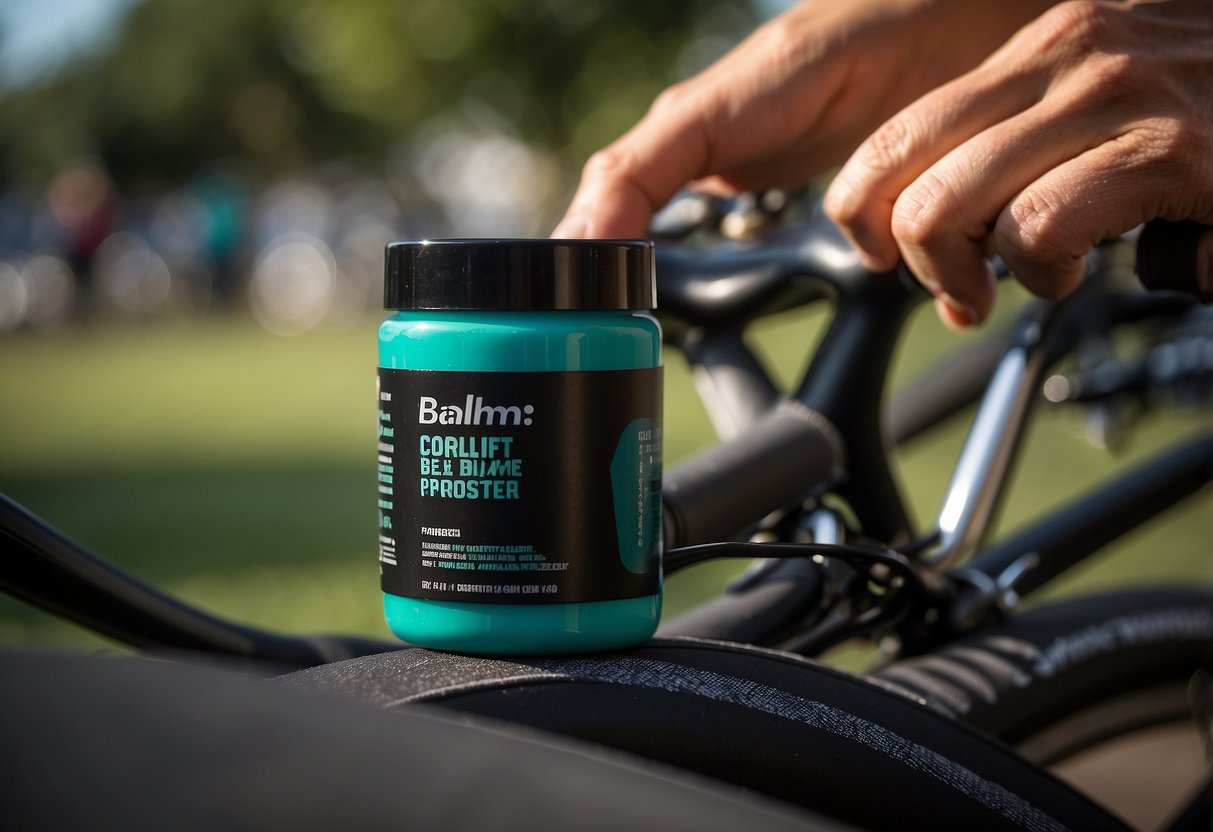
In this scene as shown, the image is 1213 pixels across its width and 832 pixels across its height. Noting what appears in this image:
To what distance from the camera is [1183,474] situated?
5.44 ft

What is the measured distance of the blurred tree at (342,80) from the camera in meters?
22.1

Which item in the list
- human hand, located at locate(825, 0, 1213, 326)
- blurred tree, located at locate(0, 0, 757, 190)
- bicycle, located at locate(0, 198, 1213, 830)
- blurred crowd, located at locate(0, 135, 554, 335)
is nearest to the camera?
bicycle, located at locate(0, 198, 1213, 830)

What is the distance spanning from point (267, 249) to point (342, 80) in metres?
8.74

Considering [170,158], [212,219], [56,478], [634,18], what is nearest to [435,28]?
[634,18]

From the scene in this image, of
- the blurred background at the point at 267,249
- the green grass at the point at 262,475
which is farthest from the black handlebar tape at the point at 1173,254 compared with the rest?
the blurred background at the point at 267,249

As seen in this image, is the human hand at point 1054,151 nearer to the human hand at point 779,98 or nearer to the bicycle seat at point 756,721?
the human hand at point 779,98

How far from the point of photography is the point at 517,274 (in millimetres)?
791

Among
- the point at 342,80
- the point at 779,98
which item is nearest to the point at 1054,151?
the point at 779,98

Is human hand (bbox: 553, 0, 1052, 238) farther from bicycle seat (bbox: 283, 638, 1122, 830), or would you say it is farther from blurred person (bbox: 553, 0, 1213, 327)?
bicycle seat (bbox: 283, 638, 1122, 830)

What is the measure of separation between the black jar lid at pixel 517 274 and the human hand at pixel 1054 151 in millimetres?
311

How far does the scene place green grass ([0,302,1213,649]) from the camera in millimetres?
4371

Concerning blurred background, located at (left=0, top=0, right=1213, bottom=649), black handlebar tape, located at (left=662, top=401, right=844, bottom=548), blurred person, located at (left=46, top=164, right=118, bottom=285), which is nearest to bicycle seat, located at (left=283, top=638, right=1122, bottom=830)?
black handlebar tape, located at (left=662, top=401, right=844, bottom=548)

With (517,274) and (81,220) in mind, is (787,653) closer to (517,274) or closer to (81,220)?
(517,274)

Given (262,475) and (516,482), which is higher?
(516,482)
